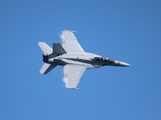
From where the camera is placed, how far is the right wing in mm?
57344

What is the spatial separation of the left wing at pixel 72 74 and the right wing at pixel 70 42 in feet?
9.32

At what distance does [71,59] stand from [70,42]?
3256 millimetres

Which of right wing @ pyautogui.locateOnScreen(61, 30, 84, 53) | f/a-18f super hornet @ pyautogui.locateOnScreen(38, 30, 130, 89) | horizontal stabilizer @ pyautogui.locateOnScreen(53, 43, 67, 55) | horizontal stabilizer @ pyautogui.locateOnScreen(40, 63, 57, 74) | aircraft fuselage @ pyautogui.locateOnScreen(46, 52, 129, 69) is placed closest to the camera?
horizontal stabilizer @ pyautogui.locateOnScreen(53, 43, 67, 55)

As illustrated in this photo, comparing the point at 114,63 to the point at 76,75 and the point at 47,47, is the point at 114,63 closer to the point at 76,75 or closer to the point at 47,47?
the point at 76,75

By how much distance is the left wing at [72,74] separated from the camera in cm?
5302

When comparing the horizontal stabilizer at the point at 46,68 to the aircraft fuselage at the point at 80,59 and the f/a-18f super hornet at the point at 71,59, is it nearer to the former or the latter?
the f/a-18f super hornet at the point at 71,59

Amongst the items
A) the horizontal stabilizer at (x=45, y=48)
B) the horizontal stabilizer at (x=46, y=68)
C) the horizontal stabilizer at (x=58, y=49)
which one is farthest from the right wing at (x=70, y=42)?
the horizontal stabilizer at (x=46, y=68)

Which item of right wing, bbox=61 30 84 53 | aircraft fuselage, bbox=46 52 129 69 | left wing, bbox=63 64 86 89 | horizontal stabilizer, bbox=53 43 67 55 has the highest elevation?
right wing, bbox=61 30 84 53

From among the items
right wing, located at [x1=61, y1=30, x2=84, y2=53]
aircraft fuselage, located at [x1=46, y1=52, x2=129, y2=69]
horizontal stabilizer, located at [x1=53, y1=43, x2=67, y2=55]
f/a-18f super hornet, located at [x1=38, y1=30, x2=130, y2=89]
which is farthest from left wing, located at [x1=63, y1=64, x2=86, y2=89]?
right wing, located at [x1=61, y1=30, x2=84, y2=53]

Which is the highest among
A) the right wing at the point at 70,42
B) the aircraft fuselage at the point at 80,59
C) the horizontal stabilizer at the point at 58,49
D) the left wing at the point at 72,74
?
the right wing at the point at 70,42

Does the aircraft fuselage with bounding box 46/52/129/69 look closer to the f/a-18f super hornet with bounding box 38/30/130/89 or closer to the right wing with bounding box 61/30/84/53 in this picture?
the f/a-18f super hornet with bounding box 38/30/130/89

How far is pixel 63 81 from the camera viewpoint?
175 ft

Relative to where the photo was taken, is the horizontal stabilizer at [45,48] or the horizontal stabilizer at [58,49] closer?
the horizontal stabilizer at [58,49]

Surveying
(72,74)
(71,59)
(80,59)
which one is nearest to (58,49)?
(71,59)
